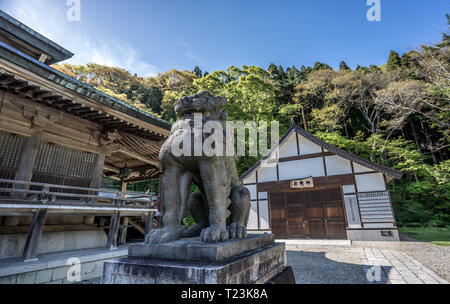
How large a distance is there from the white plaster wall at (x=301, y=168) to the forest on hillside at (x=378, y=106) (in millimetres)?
5939

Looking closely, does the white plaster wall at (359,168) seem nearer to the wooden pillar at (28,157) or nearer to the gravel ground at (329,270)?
the gravel ground at (329,270)

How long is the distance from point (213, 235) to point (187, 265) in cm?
36

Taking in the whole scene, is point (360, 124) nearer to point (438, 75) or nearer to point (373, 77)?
point (373, 77)

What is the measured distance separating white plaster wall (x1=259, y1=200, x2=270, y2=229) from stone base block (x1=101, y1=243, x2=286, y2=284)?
391 inches

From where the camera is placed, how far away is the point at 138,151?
7871mm

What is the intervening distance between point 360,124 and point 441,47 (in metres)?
9.22

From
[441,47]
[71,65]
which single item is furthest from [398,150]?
[71,65]

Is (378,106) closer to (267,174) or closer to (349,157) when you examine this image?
(349,157)

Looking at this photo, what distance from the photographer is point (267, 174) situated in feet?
38.8

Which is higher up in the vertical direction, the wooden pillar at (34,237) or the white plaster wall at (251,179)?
the white plaster wall at (251,179)

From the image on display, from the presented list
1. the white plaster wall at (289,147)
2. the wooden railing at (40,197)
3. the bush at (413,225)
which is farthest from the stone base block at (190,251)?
the bush at (413,225)

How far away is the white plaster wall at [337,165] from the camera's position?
33.2 feet

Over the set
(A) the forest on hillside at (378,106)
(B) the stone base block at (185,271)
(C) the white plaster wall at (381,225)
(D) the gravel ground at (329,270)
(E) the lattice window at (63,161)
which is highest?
(A) the forest on hillside at (378,106)

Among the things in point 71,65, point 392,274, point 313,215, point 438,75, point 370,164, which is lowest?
point 392,274
